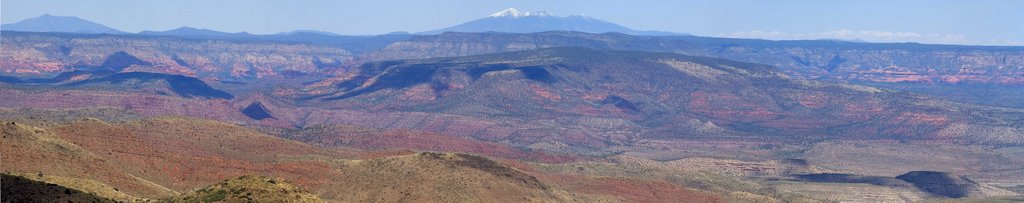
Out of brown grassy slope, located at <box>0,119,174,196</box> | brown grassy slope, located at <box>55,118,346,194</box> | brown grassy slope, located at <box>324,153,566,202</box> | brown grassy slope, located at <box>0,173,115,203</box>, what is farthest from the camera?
brown grassy slope, located at <box>324,153,566,202</box>

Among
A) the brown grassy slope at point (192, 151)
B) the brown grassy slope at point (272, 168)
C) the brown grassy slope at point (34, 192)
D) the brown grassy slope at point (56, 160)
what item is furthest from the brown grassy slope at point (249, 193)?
the brown grassy slope at point (192, 151)

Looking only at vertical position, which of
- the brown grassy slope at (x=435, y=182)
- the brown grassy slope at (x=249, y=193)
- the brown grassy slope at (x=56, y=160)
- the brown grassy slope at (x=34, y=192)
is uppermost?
the brown grassy slope at (x=34, y=192)

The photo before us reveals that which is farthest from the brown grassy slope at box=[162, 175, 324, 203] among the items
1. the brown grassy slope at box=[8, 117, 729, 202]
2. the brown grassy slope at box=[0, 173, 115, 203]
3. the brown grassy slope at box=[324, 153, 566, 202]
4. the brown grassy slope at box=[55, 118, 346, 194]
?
the brown grassy slope at box=[324, 153, 566, 202]

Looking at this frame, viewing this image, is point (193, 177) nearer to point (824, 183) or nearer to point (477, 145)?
point (477, 145)

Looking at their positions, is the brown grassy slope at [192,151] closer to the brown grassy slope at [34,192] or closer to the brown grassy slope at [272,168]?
the brown grassy slope at [272,168]

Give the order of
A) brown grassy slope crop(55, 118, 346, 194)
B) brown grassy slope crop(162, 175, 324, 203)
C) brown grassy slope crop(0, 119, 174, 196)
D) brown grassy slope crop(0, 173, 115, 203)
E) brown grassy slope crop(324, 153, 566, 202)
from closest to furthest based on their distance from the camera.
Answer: brown grassy slope crop(0, 173, 115, 203), brown grassy slope crop(162, 175, 324, 203), brown grassy slope crop(0, 119, 174, 196), brown grassy slope crop(55, 118, 346, 194), brown grassy slope crop(324, 153, 566, 202)

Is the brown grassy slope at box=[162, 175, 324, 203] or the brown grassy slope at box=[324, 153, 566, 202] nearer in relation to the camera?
the brown grassy slope at box=[162, 175, 324, 203]

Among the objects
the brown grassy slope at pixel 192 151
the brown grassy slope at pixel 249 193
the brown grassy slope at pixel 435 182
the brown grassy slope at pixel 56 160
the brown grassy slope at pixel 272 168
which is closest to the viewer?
the brown grassy slope at pixel 249 193

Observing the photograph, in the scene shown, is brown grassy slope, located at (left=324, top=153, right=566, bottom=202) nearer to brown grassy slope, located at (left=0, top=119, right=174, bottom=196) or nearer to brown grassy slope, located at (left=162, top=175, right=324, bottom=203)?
brown grassy slope, located at (left=0, top=119, right=174, bottom=196)

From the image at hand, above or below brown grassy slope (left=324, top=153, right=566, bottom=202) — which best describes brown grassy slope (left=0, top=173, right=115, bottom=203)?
above

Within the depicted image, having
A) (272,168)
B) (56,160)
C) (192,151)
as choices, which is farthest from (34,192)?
(192,151)
